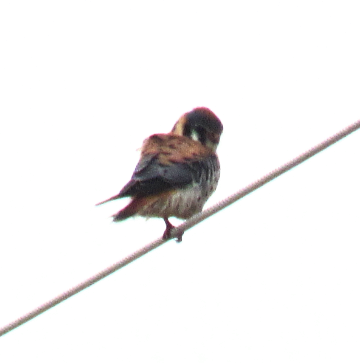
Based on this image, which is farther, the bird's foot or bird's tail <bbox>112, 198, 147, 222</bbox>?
the bird's foot

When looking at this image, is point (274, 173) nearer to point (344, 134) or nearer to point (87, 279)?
point (344, 134)

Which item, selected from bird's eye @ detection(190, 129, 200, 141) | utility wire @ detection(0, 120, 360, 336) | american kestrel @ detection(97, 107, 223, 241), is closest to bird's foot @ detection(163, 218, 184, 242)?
american kestrel @ detection(97, 107, 223, 241)

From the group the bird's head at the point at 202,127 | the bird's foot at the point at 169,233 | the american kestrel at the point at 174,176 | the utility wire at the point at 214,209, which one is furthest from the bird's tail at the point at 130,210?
the bird's head at the point at 202,127

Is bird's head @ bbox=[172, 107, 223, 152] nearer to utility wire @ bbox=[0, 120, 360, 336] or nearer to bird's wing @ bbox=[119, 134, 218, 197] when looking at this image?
bird's wing @ bbox=[119, 134, 218, 197]

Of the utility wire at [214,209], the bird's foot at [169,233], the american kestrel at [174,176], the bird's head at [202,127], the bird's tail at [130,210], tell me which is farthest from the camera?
the bird's head at [202,127]

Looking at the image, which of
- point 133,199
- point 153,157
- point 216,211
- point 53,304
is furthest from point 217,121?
point 53,304

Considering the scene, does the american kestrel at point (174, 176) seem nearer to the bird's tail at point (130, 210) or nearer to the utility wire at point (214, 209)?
the bird's tail at point (130, 210)

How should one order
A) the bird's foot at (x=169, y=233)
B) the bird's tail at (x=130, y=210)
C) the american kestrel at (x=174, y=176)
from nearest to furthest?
the bird's tail at (x=130, y=210) < the american kestrel at (x=174, y=176) < the bird's foot at (x=169, y=233)

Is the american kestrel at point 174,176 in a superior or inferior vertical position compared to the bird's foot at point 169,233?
superior
